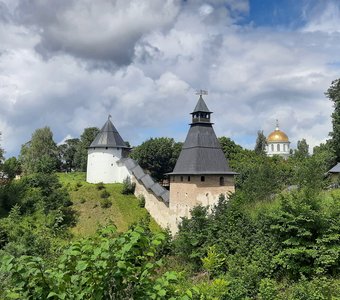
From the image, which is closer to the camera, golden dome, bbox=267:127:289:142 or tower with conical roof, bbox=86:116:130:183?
tower with conical roof, bbox=86:116:130:183

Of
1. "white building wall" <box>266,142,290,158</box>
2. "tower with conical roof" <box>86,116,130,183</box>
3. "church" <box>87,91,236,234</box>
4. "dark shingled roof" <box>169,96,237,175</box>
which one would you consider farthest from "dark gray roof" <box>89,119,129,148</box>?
"white building wall" <box>266,142,290,158</box>

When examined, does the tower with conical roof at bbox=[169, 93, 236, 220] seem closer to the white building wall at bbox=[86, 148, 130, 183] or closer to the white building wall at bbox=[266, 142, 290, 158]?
the white building wall at bbox=[86, 148, 130, 183]

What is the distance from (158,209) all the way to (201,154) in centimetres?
830

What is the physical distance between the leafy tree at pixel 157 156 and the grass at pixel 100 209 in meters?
10.9

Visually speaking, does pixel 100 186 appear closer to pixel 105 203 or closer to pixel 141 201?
pixel 105 203

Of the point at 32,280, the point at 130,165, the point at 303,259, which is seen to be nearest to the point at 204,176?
the point at 303,259

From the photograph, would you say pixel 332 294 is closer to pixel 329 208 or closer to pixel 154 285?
pixel 329 208

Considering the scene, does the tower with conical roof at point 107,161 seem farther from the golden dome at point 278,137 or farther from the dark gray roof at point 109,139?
the golden dome at point 278,137

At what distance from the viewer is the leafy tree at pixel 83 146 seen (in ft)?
173

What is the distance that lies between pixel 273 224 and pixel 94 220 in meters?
20.0

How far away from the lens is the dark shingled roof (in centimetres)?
2055

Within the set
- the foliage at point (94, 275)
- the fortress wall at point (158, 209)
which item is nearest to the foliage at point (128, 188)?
the fortress wall at point (158, 209)

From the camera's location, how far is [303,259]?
9.41 metres

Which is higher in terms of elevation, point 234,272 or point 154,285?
point 154,285
